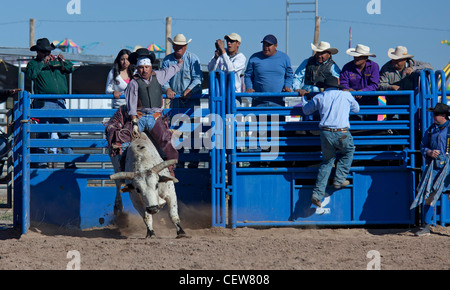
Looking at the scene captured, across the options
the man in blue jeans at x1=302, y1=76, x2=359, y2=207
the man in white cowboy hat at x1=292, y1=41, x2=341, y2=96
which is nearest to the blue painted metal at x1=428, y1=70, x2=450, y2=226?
the man in blue jeans at x1=302, y1=76, x2=359, y2=207

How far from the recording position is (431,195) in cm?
838

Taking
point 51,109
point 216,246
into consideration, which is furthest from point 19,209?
point 216,246

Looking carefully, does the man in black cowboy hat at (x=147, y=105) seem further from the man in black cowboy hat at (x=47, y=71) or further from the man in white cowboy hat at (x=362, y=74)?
the man in white cowboy hat at (x=362, y=74)

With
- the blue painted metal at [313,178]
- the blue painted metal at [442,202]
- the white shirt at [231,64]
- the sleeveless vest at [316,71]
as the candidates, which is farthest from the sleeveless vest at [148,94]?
the blue painted metal at [442,202]

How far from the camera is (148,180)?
7766mm

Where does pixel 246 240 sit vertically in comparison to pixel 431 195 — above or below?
below

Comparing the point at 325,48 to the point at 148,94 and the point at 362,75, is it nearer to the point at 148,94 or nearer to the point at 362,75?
the point at 362,75

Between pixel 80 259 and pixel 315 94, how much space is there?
3.98 meters

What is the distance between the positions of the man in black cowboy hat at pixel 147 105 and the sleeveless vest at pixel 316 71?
2.36 m

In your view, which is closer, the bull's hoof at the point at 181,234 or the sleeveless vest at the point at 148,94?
the bull's hoof at the point at 181,234

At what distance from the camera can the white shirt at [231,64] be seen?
9.58 m

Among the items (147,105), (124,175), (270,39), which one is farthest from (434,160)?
(124,175)

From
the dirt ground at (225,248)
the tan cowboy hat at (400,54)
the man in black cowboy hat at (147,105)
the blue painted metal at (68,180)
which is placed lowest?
the dirt ground at (225,248)
